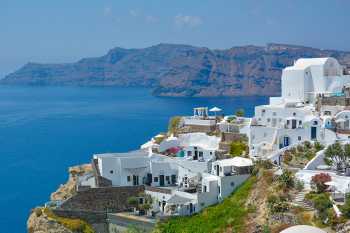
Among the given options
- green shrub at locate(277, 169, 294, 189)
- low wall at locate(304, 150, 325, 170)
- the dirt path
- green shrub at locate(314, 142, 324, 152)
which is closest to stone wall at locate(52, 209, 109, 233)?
the dirt path

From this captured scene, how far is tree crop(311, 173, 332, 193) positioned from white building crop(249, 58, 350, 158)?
541 cm

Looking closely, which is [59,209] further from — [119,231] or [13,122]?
[13,122]

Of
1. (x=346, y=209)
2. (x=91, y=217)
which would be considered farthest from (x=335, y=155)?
(x=91, y=217)

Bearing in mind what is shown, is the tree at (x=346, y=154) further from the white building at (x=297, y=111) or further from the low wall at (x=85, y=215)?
the low wall at (x=85, y=215)

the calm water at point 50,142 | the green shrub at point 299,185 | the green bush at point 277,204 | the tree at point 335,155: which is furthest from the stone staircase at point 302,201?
the calm water at point 50,142

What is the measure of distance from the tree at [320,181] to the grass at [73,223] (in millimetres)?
14834

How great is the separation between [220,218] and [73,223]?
9.80 metres

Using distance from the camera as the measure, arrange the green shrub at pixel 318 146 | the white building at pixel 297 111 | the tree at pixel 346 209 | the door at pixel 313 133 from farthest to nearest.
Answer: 1. the white building at pixel 297 111
2. the door at pixel 313 133
3. the green shrub at pixel 318 146
4. the tree at pixel 346 209

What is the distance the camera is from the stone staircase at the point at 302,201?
28047 mm

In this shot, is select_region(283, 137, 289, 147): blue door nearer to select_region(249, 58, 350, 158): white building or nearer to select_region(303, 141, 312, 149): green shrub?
select_region(249, 58, 350, 158): white building

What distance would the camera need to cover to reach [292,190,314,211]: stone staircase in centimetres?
2805

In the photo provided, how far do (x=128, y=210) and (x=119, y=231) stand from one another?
215 cm

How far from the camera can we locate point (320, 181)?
96.8 ft

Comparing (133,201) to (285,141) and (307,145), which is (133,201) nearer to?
(285,141)
